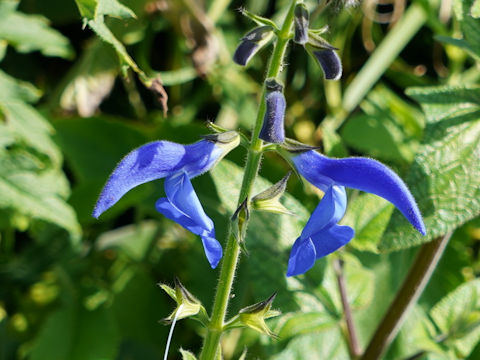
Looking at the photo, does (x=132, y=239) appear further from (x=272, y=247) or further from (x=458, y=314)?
(x=458, y=314)

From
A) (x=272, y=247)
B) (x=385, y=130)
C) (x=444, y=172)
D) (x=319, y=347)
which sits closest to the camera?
(x=444, y=172)

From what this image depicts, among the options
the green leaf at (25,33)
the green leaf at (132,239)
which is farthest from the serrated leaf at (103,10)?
the green leaf at (132,239)

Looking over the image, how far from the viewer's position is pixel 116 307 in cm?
175

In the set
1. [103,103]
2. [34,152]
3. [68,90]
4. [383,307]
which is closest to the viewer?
[383,307]

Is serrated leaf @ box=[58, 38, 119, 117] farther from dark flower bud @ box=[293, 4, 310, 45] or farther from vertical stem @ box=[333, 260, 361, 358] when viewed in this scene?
dark flower bud @ box=[293, 4, 310, 45]

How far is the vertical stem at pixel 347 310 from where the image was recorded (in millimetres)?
1132

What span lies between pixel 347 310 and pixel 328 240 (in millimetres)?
454

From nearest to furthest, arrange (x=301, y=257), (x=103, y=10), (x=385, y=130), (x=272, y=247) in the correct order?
(x=301, y=257) → (x=103, y=10) → (x=272, y=247) → (x=385, y=130)

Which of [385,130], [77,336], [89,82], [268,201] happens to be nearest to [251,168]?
[268,201]

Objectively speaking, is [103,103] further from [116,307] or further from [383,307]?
[383,307]

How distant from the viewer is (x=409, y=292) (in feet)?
3.71

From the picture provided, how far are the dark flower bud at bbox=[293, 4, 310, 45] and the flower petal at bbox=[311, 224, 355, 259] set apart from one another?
0.19 metres

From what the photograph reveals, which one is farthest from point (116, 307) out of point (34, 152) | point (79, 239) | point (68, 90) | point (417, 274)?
point (417, 274)

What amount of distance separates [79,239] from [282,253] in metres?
0.75
